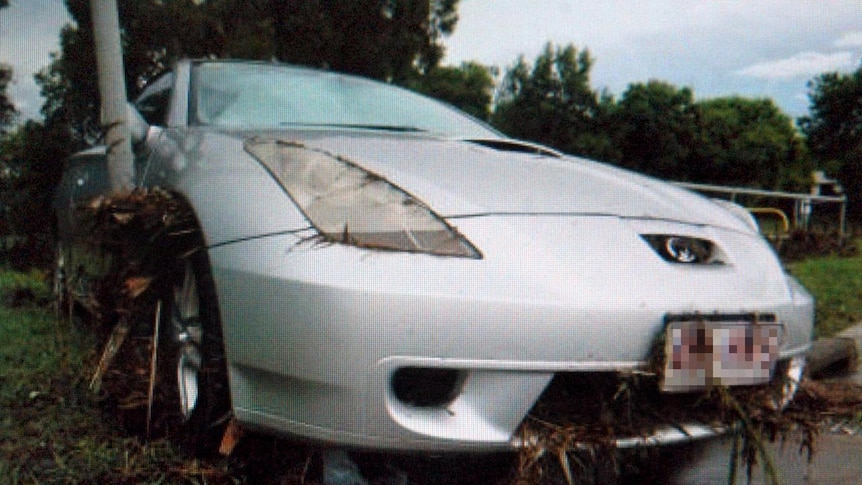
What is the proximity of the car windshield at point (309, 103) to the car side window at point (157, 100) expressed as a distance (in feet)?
0.42

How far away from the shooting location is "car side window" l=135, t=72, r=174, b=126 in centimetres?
252

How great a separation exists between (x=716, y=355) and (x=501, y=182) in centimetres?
58

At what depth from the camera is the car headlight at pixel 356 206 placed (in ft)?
4.83

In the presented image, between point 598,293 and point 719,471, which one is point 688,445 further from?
point 598,293

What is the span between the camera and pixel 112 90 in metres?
2.64

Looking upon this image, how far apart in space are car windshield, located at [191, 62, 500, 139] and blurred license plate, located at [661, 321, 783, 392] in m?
1.20

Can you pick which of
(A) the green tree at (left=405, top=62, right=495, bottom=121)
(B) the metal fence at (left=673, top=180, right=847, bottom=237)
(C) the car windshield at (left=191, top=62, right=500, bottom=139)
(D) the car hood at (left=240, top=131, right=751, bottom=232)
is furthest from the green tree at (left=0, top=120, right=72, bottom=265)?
(A) the green tree at (left=405, top=62, right=495, bottom=121)

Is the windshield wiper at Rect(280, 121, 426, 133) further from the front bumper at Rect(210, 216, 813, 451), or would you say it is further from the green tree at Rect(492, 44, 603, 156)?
the green tree at Rect(492, 44, 603, 156)

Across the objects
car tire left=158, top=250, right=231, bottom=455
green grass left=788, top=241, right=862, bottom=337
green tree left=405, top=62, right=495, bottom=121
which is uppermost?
green tree left=405, top=62, right=495, bottom=121

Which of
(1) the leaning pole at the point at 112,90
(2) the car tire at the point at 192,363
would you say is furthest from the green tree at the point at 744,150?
(2) the car tire at the point at 192,363

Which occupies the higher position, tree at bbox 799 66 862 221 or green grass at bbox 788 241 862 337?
tree at bbox 799 66 862 221

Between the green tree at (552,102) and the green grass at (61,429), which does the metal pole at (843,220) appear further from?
the green grass at (61,429)

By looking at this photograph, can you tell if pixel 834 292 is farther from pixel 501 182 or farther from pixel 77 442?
pixel 77 442

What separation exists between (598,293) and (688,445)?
525 millimetres
